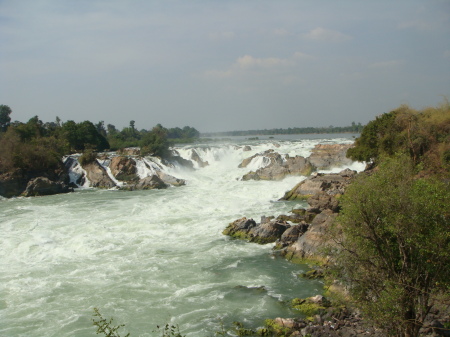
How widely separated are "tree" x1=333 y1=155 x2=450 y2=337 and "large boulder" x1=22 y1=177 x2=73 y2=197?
27545 mm

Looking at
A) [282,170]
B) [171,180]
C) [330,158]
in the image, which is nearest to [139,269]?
[171,180]

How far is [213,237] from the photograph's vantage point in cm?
1802

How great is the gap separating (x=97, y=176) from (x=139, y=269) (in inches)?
861

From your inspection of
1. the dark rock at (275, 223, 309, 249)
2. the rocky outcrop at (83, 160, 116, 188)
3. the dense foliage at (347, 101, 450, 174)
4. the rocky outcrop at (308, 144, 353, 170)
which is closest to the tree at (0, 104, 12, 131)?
the rocky outcrop at (83, 160, 116, 188)

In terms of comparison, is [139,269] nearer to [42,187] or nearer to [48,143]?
[42,187]

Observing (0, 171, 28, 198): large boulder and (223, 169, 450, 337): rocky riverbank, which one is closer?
(223, 169, 450, 337): rocky riverbank

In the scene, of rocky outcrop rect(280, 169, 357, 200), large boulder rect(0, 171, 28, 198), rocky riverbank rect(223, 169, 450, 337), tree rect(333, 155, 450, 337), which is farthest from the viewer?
large boulder rect(0, 171, 28, 198)

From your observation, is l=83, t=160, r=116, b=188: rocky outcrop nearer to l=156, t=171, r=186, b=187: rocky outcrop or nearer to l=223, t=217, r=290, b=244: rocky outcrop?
l=156, t=171, r=186, b=187: rocky outcrop

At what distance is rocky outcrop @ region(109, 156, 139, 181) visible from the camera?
114ft

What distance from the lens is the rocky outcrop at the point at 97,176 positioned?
111ft

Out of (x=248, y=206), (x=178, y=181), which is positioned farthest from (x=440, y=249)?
(x=178, y=181)

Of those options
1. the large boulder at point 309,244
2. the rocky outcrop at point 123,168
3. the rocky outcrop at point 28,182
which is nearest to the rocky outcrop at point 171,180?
the rocky outcrop at point 123,168

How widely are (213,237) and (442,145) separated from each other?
14.9 meters

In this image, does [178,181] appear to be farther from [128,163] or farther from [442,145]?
[442,145]
